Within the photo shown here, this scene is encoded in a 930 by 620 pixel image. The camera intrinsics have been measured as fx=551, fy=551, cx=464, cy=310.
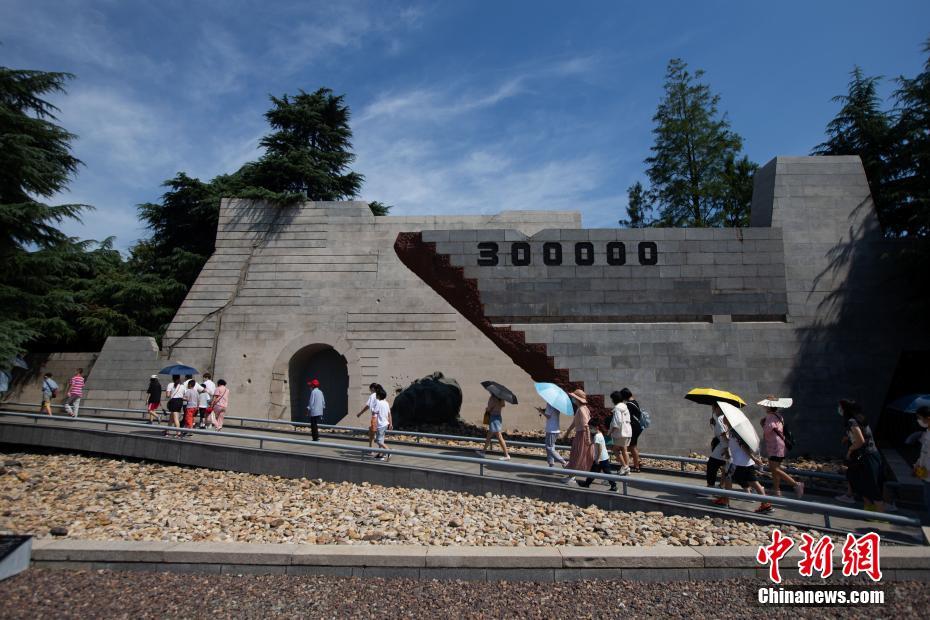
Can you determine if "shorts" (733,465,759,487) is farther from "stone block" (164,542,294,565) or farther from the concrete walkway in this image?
"stone block" (164,542,294,565)

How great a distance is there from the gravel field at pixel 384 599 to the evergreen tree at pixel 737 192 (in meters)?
25.6

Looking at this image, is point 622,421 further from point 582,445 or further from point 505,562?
point 505,562

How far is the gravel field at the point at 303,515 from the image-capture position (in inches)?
303

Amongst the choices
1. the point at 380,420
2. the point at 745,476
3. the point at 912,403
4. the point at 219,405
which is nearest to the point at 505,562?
the point at 745,476

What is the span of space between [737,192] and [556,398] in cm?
2302

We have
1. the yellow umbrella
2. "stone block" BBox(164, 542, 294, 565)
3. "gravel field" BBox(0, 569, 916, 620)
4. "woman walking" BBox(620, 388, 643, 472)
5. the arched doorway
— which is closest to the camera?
"gravel field" BBox(0, 569, 916, 620)

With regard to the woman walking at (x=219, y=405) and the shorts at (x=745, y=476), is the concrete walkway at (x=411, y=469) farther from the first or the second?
the woman walking at (x=219, y=405)

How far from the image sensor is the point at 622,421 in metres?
10.4

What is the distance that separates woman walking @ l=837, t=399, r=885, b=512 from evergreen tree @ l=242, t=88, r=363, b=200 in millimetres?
24076

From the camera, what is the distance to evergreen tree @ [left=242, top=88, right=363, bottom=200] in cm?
2692

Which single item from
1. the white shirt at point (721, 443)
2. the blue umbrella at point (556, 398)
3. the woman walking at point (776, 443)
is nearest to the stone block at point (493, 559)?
the blue umbrella at point (556, 398)

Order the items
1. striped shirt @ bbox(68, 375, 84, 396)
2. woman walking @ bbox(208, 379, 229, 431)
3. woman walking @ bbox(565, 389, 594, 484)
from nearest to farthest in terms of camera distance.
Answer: woman walking @ bbox(565, 389, 594, 484)
woman walking @ bbox(208, 379, 229, 431)
striped shirt @ bbox(68, 375, 84, 396)
